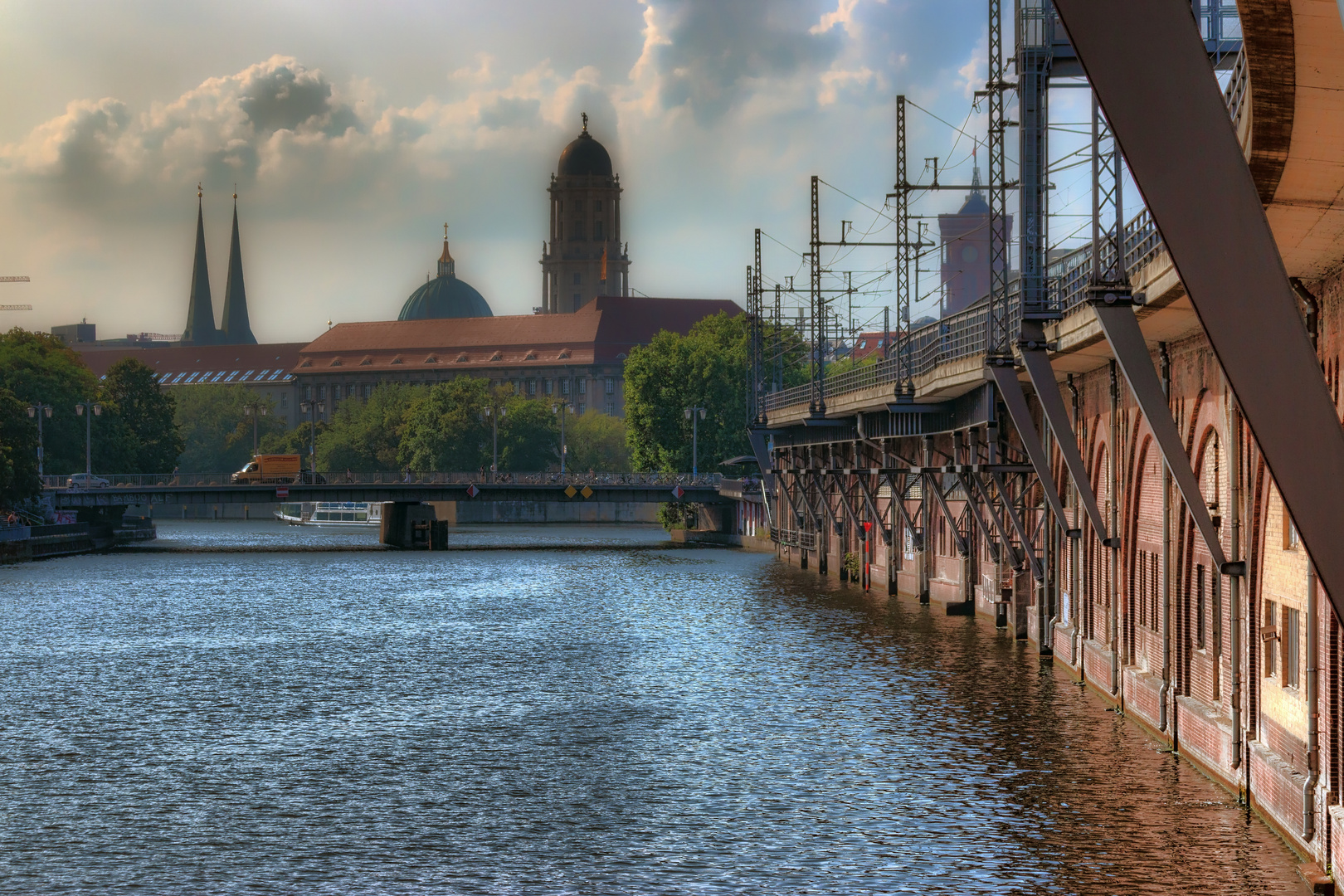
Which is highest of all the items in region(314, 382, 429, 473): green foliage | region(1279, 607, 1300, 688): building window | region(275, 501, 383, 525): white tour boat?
region(314, 382, 429, 473): green foliage

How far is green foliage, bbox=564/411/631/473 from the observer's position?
184 m

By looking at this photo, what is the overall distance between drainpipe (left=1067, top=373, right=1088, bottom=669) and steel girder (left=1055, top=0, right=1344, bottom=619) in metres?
26.1

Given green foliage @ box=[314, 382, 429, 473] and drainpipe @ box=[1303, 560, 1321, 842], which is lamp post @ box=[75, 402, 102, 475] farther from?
drainpipe @ box=[1303, 560, 1321, 842]

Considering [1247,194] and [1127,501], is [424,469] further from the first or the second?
[1247,194]

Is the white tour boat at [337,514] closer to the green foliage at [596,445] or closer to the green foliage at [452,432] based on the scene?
the green foliage at [452,432]

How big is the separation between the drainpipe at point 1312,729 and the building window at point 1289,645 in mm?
1556

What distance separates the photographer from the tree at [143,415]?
143500 millimetres

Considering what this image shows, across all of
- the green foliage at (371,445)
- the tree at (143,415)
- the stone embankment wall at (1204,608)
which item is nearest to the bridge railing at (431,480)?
the tree at (143,415)

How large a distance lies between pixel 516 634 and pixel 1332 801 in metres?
37.9

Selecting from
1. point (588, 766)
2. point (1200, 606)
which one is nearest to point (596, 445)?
point (588, 766)

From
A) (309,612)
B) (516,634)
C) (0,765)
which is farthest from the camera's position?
(309,612)

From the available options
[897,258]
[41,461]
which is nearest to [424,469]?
[41,461]

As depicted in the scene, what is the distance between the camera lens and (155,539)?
13638 centimetres

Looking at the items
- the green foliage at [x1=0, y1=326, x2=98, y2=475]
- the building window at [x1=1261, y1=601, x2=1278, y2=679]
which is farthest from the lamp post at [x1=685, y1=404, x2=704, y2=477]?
the building window at [x1=1261, y1=601, x2=1278, y2=679]
